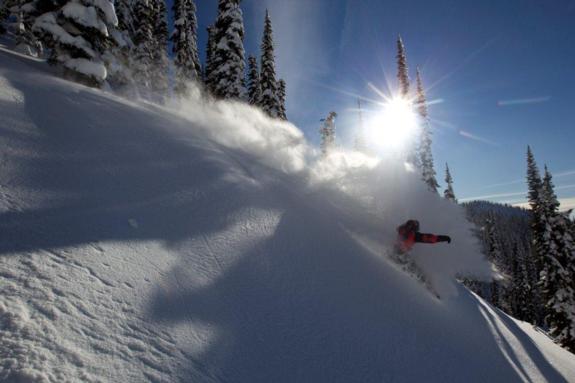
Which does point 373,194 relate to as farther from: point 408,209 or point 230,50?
point 230,50

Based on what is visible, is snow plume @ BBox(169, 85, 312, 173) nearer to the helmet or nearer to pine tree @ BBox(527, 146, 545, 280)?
the helmet

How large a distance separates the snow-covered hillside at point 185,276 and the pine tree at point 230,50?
15.0 m

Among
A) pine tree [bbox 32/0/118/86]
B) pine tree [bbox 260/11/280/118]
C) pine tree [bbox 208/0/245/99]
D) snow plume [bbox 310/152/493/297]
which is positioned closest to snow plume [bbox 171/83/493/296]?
snow plume [bbox 310/152/493/297]

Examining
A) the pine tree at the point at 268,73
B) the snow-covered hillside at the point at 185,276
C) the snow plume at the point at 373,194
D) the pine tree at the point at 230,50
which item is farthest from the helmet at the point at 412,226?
the pine tree at the point at 268,73

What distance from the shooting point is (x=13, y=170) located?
3443 mm

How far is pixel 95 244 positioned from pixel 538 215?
30.3 m

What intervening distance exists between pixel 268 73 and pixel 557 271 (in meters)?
28.6

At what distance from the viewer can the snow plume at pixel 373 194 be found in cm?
830

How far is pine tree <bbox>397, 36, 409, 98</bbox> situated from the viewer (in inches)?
1132

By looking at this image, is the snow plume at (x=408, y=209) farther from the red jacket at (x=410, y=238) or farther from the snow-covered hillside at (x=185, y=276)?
the snow-covered hillside at (x=185, y=276)

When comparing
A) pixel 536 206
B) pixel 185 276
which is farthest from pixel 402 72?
pixel 185 276

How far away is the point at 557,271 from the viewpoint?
21703mm

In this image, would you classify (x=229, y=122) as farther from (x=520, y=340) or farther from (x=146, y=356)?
(x=520, y=340)

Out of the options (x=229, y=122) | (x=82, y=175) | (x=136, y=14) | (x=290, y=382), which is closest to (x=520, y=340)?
(x=290, y=382)
